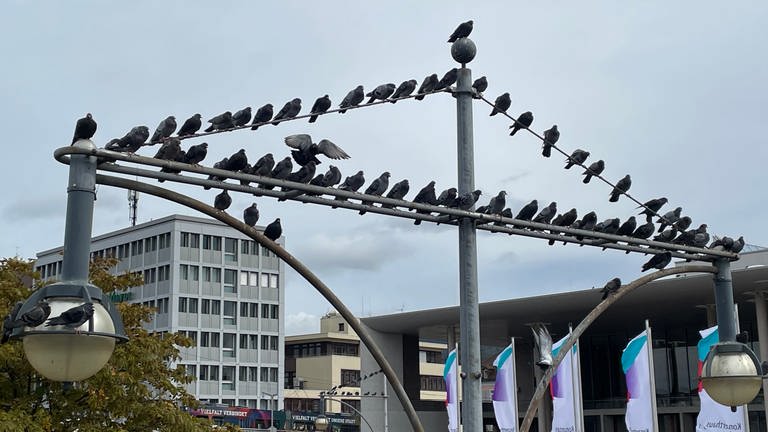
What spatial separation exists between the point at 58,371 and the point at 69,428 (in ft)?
40.6

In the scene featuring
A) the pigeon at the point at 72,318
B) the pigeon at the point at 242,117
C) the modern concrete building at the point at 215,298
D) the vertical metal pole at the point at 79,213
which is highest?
the modern concrete building at the point at 215,298

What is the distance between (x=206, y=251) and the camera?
83312mm

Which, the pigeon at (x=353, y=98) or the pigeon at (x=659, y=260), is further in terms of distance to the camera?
the pigeon at (x=659, y=260)

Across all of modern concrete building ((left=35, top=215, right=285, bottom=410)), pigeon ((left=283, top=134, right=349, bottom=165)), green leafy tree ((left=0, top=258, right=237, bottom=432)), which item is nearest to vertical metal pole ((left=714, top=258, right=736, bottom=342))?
pigeon ((left=283, top=134, right=349, bottom=165))

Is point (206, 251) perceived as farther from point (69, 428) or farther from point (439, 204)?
point (439, 204)

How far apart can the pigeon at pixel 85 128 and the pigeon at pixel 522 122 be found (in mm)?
4466

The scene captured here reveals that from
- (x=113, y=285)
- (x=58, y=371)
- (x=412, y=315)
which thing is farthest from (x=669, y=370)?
(x=58, y=371)

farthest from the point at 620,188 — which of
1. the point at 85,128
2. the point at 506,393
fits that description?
the point at 506,393

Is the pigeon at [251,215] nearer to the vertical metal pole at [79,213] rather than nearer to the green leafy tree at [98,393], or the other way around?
the vertical metal pole at [79,213]

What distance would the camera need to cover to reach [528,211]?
8.70 meters

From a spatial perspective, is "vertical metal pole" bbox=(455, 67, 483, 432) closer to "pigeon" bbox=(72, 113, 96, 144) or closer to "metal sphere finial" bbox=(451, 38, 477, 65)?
"metal sphere finial" bbox=(451, 38, 477, 65)

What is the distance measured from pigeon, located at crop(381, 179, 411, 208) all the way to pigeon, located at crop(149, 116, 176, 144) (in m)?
1.66

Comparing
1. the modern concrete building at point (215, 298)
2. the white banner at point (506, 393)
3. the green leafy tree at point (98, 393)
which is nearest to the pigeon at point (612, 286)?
the green leafy tree at point (98, 393)

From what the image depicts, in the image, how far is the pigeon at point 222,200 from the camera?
6.62m
